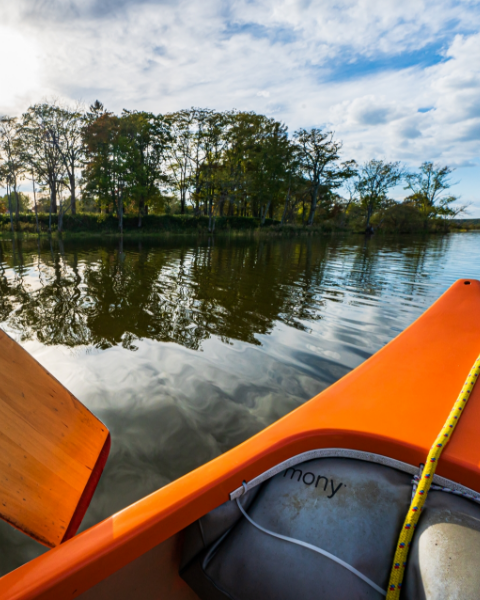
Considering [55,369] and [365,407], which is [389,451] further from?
[55,369]

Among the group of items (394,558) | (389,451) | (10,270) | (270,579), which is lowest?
(10,270)

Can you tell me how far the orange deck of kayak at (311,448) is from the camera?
864 mm

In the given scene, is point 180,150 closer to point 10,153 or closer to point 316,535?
point 10,153

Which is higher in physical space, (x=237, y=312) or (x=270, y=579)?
(x=270, y=579)

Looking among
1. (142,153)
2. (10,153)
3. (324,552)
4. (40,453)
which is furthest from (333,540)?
(142,153)

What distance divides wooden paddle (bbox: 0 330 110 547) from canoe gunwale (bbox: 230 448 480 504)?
2.14ft

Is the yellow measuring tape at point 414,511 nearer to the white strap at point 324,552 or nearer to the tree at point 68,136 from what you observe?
the white strap at point 324,552

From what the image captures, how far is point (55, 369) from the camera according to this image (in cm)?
333

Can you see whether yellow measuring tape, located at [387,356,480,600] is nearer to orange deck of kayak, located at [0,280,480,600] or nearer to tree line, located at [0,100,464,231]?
orange deck of kayak, located at [0,280,480,600]

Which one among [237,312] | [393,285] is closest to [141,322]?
[237,312]

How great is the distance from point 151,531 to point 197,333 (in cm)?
352

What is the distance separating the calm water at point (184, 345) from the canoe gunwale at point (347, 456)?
1041 millimetres

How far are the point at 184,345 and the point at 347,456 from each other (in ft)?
9.64

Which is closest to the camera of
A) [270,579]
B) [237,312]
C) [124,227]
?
[270,579]
